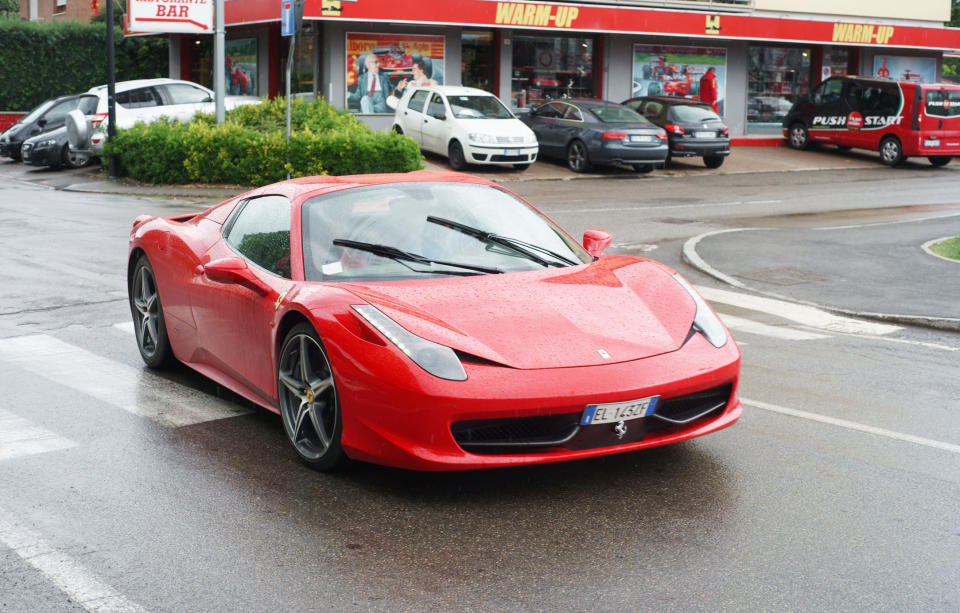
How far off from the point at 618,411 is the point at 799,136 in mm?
29434

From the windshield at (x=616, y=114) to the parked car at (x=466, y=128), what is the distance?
1.84 meters

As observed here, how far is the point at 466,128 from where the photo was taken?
2389cm

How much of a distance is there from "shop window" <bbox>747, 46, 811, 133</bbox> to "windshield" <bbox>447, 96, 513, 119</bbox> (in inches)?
480

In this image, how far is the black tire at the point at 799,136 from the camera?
106ft

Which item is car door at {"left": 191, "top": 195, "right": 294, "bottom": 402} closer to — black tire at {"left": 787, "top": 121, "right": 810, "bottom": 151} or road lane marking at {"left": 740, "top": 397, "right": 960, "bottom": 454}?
road lane marking at {"left": 740, "top": 397, "right": 960, "bottom": 454}

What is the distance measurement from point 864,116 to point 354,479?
89.7ft

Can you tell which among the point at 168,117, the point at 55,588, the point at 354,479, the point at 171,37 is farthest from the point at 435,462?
the point at 171,37

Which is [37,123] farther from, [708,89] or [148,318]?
[148,318]

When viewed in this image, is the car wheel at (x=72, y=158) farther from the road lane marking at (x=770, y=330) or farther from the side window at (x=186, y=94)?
the road lane marking at (x=770, y=330)

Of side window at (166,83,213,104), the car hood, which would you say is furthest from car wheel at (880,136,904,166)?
the car hood

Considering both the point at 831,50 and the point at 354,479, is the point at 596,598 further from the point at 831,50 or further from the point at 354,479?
the point at 831,50

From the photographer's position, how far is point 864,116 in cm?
2967

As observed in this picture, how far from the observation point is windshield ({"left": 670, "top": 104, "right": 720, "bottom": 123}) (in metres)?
26.7

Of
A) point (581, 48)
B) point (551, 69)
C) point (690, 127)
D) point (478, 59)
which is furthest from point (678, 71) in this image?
point (690, 127)
